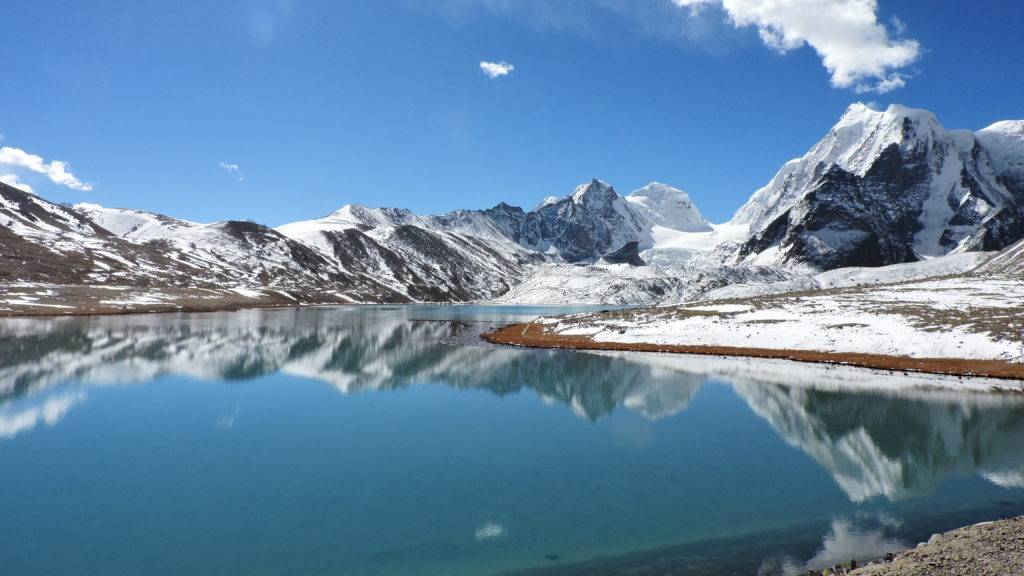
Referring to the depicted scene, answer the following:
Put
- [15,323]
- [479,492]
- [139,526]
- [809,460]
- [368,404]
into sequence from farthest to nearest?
[15,323], [368,404], [809,460], [479,492], [139,526]

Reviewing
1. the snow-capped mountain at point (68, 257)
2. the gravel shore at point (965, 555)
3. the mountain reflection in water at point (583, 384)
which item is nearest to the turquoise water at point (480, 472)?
the mountain reflection in water at point (583, 384)

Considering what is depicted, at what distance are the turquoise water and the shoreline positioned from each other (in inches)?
383

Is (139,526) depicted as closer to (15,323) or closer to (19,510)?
(19,510)

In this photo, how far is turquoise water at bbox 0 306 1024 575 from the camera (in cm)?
1439

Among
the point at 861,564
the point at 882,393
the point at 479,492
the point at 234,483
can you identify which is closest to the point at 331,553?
the point at 479,492

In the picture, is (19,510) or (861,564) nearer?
(861,564)

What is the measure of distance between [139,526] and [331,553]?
6.12 meters

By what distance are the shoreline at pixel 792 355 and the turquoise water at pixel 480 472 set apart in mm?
9740

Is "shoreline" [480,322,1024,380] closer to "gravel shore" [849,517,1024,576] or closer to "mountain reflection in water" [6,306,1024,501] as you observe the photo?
"mountain reflection in water" [6,306,1024,501]

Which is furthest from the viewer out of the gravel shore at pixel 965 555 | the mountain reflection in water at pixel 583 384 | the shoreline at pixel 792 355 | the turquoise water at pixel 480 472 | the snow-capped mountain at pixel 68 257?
the snow-capped mountain at pixel 68 257

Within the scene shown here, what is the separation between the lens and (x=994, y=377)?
41.9 meters

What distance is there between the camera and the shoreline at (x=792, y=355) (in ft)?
142

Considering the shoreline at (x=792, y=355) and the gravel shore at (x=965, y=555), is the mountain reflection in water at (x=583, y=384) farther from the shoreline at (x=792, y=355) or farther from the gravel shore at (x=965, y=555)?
the shoreline at (x=792, y=355)

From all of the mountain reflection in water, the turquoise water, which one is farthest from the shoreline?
the turquoise water
